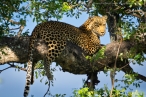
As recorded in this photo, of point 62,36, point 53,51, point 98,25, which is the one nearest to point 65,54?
point 53,51

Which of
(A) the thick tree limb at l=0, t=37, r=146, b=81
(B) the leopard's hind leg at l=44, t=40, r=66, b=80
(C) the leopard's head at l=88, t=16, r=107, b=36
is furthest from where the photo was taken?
(C) the leopard's head at l=88, t=16, r=107, b=36

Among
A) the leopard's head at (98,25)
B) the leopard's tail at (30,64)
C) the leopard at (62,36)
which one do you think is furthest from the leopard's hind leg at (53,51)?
the leopard's head at (98,25)

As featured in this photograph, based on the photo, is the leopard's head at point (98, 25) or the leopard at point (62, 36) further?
the leopard's head at point (98, 25)

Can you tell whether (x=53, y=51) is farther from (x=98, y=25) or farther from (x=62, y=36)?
(x=98, y=25)

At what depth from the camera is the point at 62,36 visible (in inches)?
344

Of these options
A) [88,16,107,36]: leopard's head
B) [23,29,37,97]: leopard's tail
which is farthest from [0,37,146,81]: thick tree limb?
[88,16,107,36]: leopard's head

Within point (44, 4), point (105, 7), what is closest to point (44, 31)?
point (44, 4)

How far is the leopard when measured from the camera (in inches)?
331

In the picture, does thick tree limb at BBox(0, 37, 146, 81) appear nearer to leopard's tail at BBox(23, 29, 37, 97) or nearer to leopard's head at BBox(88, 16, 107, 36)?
leopard's tail at BBox(23, 29, 37, 97)

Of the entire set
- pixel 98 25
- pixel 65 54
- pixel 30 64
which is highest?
pixel 98 25

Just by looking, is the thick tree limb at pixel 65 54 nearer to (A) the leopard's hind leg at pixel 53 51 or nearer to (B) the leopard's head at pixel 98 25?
(A) the leopard's hind leg at pixel 53 51

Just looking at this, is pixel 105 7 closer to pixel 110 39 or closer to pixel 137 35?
pixel 110 39

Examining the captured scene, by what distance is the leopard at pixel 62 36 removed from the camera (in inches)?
331

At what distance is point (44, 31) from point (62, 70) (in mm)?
1070
